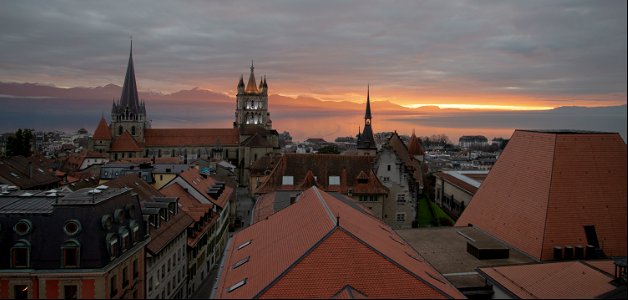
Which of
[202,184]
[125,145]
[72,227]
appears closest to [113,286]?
[72,227]

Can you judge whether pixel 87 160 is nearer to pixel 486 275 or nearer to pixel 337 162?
pixel 337 162

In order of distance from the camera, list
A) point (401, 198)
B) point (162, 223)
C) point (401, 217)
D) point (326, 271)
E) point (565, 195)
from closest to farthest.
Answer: point (326, 271)
point (565, 195)
point (162, 223)
point (401, 217)
point (401, 198)

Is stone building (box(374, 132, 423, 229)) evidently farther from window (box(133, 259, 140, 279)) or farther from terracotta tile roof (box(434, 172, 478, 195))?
window (box(133, 259, 140, 279))

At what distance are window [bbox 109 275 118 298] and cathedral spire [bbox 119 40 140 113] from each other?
101015 millimetres

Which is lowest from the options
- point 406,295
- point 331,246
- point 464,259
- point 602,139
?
point 464,259

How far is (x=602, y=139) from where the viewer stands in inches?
1158

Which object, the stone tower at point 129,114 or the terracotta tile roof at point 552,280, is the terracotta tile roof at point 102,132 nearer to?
the stone tower at point 129,114

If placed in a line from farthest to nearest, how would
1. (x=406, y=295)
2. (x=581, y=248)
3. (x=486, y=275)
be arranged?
(x=581, y=248), (x=486, y=275), (x=406, y=295)

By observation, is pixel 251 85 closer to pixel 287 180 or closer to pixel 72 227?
pixel 287 180

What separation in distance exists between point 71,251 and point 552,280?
69.2ft

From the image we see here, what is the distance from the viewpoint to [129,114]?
116 m

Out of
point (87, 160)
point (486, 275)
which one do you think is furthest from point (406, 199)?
point (87, 160)

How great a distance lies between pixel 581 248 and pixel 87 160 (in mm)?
91779

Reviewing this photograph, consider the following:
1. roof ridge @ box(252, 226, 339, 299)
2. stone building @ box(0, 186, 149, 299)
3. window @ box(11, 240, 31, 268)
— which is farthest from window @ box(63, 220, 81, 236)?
roof ridge @ box(252, 226, 339, 299)
